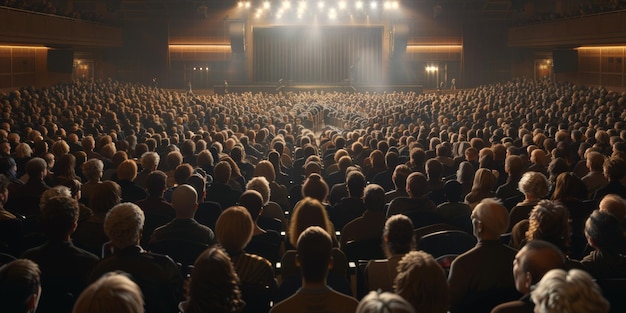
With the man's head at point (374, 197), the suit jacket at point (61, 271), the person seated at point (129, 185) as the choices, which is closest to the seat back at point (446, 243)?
the man's head at point (374, 197)

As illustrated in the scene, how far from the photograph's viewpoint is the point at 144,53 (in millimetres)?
42031

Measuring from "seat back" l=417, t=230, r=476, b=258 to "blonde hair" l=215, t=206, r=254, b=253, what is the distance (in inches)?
66.2

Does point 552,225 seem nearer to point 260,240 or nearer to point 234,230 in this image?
point 234,230

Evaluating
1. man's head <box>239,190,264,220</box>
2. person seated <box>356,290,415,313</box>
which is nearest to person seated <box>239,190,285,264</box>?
man's head <box>239,190,264,220</box>

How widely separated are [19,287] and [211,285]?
0.95 meters

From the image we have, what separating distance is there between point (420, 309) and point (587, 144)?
9217 millimetres

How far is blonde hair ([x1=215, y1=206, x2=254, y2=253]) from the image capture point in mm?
4809

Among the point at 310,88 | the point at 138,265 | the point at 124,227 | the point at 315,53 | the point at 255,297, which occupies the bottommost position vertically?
the point at 255,297

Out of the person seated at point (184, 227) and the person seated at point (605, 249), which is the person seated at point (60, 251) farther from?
the person seated at point (605, 249)

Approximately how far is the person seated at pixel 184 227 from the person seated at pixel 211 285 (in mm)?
2723

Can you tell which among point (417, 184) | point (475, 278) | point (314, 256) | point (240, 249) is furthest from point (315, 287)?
point (417, 184)

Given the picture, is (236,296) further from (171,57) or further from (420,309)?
(171,57)

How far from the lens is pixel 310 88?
127ft

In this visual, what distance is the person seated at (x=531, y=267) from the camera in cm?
384
